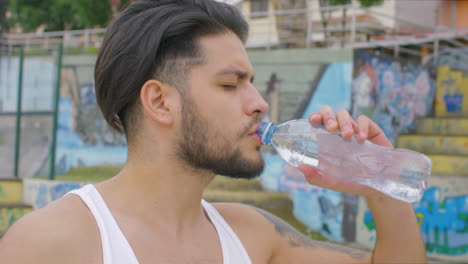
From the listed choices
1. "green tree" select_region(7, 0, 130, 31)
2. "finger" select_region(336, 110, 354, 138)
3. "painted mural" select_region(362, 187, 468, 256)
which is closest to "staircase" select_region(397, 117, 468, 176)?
"painted mural" select_region(362, 187, 468, 256)

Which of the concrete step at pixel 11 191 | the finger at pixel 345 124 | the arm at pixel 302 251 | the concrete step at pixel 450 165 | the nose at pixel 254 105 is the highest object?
the nose at pixel 254 105

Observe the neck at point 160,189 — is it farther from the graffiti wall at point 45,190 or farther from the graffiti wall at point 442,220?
the graffiti wall at point 442,220

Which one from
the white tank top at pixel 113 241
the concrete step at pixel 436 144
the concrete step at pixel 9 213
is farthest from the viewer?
the concrete step at pixel 436 144

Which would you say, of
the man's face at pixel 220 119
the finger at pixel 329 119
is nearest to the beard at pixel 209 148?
the man's face at pixel 220 119

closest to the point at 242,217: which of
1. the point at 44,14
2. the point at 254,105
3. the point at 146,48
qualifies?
the point at 254,105

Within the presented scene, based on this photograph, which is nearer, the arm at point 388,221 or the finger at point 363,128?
the finger at point 363,128

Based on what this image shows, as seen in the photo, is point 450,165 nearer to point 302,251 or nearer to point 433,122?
point 433,122

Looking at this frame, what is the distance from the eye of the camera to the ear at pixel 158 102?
6.34 ft

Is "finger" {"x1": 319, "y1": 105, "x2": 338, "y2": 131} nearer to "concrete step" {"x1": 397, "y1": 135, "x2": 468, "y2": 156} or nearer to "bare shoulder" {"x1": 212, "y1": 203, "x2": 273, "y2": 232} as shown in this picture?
"bare shoulder" {"x1": 212, "y1": 203, "x2": 273, "y2": 232}

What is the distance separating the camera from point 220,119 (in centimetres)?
191

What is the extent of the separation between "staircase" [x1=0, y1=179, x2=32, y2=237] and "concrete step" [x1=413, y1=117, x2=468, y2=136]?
24.6ft

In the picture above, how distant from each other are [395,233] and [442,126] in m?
9.74

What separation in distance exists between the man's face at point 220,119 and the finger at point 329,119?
0.73 feet

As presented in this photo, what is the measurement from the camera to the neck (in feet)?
6.25
